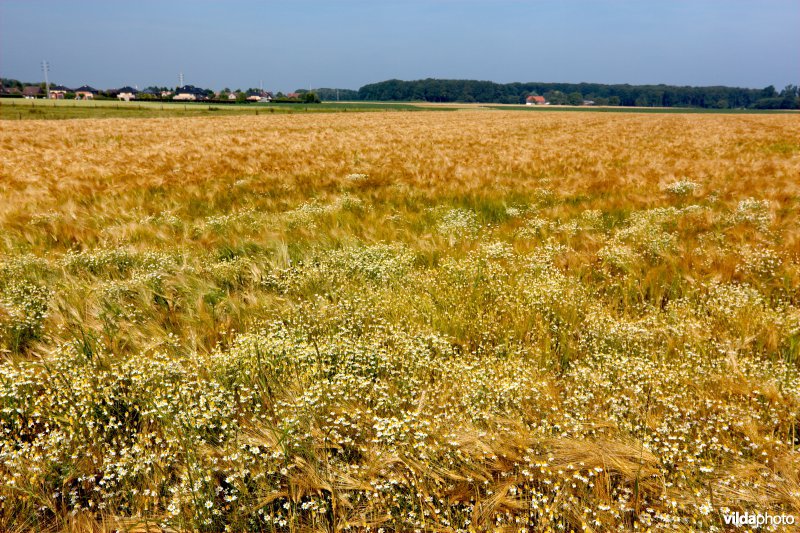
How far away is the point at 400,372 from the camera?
287 cm

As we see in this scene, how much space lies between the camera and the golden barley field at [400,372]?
2.07 metres

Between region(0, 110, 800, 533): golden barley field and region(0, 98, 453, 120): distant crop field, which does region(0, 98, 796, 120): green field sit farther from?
region(0, 110, 800, 533): golden barley field

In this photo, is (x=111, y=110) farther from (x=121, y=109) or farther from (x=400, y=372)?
(x=400, y=372)

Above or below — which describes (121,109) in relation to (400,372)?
above

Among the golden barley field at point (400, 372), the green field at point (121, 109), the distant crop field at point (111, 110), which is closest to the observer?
the golden barley field at point (400, 372)

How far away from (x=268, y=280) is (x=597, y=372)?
3.18 meters

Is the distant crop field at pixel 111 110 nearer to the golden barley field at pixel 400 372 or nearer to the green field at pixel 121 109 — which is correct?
the green field at pixel 121 109

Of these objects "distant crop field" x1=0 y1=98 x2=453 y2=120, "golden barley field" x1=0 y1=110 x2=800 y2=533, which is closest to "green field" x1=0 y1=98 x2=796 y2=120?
"distant crop field" x1=0 y1=98 x2=453 y2=120

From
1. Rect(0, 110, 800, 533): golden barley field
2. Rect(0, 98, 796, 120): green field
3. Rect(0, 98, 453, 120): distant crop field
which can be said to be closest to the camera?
Rect(0, 110, 800, 533): golden barley field

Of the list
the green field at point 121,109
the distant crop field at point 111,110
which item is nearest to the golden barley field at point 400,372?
the distant crop field at point 111,110

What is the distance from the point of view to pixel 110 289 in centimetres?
393

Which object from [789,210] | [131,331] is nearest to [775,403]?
[131,331]

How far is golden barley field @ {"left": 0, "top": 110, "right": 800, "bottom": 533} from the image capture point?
2068 millimetres

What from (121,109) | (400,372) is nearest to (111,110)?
(121,109)
